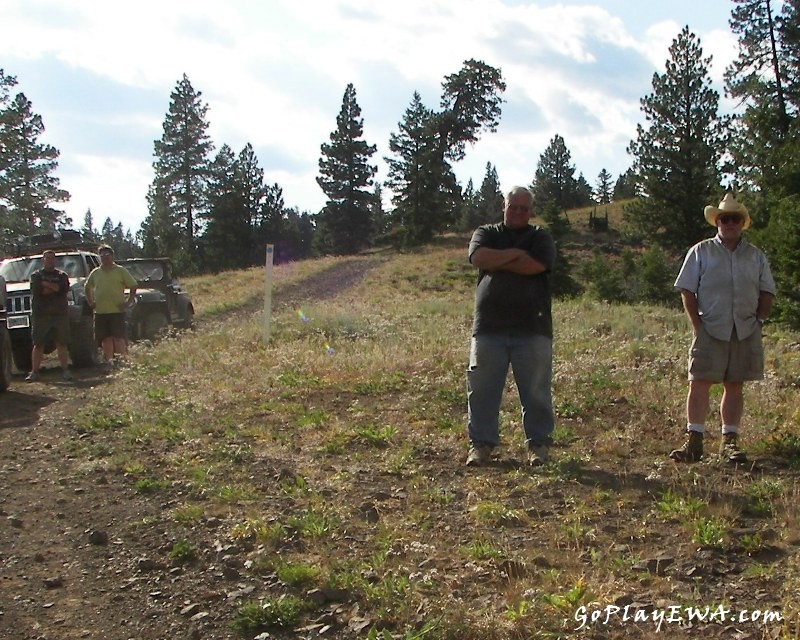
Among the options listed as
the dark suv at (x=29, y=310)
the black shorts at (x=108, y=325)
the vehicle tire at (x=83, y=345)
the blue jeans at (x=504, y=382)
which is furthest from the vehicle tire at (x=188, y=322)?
the blue jeans at (x=504, y=382)

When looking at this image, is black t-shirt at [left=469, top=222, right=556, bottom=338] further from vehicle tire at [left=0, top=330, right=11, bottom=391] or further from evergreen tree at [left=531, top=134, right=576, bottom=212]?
evergreen tree at [left=531, top=134, right=576, bottom=212]

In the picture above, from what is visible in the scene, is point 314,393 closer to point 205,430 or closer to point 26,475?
point 205,430

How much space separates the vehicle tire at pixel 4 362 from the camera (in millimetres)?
10406

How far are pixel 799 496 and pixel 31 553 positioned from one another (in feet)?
14.0

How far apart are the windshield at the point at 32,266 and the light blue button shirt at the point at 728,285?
451 inches

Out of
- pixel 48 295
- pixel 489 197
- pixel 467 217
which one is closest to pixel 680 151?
pixel 48 295

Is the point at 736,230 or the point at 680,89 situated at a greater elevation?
the point at 680,89

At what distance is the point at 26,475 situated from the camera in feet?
20.7

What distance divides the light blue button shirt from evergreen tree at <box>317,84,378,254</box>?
6279cm

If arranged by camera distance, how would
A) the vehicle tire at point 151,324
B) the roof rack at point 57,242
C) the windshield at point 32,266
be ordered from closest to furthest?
the windshield at point 32,266
the vehicle tire at point 151,324
the roof rack at point 57,242

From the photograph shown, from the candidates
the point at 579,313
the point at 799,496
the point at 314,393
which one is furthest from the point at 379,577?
the point at 579,313

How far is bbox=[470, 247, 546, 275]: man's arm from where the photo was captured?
5.86 metres

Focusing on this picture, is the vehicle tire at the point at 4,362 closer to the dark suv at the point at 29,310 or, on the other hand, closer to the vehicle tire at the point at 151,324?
the dark suv at the point at 29,310

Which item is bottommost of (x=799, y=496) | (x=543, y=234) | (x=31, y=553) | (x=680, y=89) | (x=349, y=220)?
(x=31, y=553)
